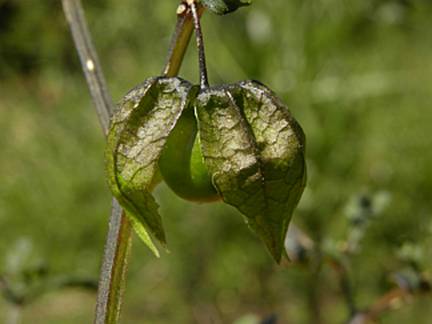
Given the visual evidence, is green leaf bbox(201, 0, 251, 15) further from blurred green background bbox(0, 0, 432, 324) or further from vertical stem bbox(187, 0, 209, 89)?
blurred green background bbox(0, 0, 432, 324)

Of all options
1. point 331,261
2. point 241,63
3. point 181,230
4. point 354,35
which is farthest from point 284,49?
point 331,261

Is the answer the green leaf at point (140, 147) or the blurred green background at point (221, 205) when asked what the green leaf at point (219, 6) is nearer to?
the green leaf at point (140, 147)

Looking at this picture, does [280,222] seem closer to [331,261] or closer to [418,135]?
[331,261]

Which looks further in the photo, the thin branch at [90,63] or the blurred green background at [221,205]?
the blurred green background at [221,205]

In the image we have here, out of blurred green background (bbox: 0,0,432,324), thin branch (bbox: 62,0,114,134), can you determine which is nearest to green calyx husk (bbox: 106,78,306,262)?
thin branch (bbox: 62,0,114,134)

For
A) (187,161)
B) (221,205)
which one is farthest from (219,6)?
(221,205)

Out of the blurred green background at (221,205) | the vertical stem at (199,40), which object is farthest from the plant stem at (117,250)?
the blurred green background at (221,205)

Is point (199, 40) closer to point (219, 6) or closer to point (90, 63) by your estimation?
point (219, 6)
